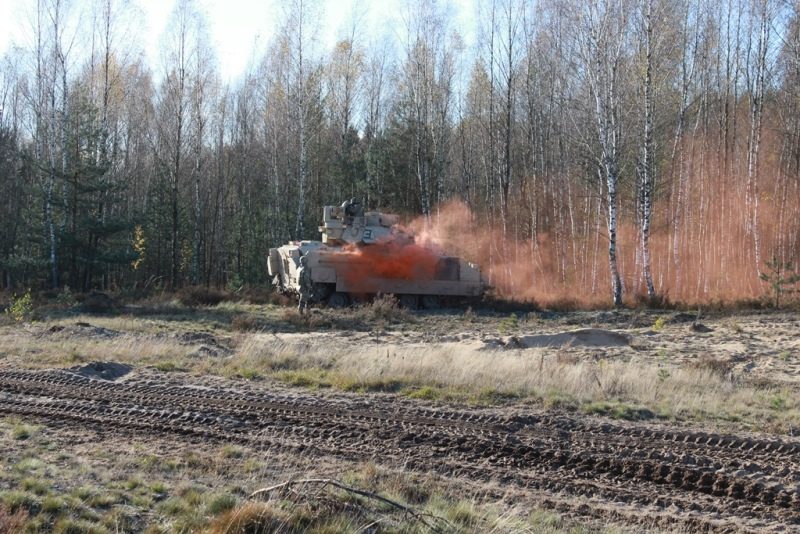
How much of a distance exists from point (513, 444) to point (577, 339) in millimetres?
8450

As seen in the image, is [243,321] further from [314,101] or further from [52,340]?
[314,101]

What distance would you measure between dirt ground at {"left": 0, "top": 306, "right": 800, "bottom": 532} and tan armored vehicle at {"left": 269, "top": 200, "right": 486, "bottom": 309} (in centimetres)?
808

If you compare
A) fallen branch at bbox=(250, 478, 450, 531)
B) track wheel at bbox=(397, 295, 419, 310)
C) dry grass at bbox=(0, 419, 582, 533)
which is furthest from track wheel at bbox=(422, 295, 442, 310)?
fallen branch at bbox=(250, 478, 450, 531)

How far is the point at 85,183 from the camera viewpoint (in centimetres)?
2919

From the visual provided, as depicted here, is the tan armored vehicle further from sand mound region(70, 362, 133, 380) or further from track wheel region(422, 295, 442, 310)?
→ sand mound region(70, 362, 133, 380)

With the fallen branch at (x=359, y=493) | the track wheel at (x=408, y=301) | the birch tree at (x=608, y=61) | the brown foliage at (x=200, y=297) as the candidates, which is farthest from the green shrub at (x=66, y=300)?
the fallen branch at (x=359, y=493)

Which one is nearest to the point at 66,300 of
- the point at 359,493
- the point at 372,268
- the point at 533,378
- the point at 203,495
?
the point at 372,268

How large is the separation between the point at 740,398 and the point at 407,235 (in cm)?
1587

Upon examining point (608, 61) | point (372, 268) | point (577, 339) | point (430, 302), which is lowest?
point (577, 339)

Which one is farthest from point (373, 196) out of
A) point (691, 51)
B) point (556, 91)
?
point (691, 51)

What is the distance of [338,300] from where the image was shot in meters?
23.6

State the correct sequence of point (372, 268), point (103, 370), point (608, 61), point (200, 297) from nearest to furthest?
1. point (103, 370)
2. point (608, 61)
3. point (372, 268)
4. point (200, 297)

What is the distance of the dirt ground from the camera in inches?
224

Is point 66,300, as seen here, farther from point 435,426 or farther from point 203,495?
point 203,495
